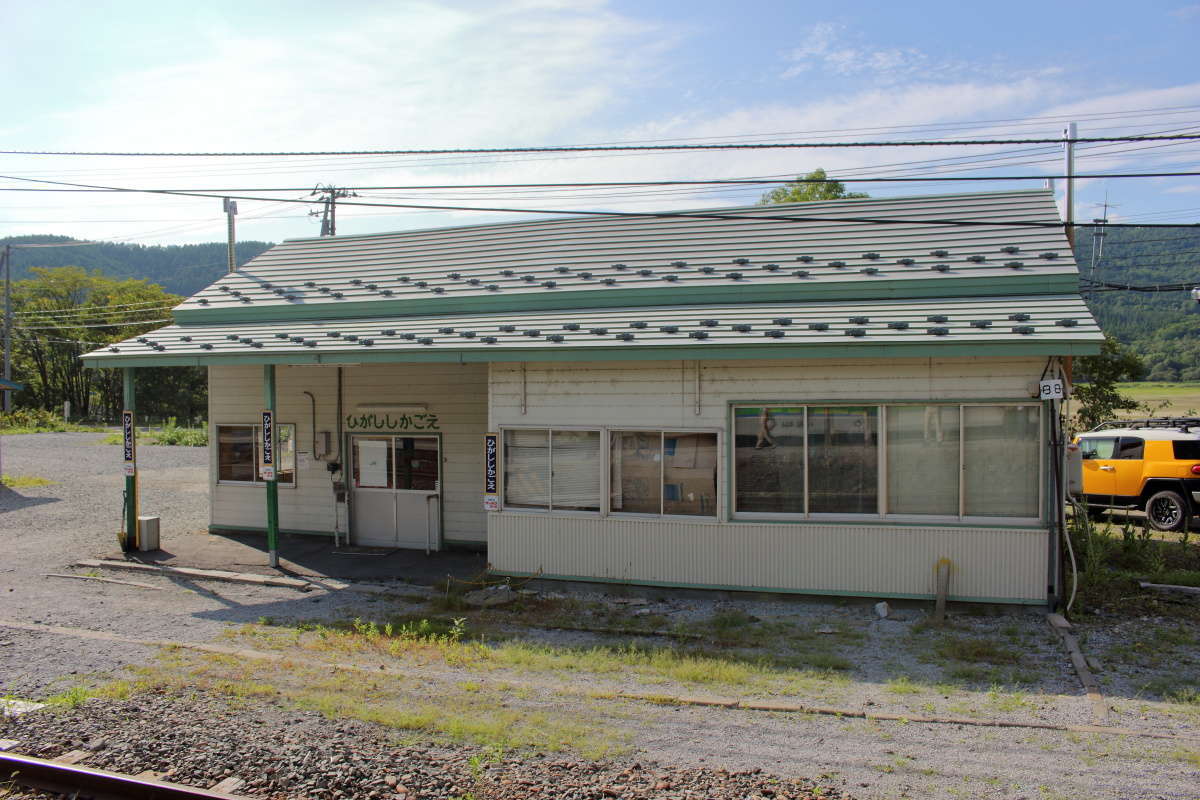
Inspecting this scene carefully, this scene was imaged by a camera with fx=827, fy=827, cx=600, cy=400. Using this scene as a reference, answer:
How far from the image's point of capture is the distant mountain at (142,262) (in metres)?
169

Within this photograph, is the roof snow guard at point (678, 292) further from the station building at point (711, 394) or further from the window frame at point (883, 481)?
the window frame at point (883, 481)

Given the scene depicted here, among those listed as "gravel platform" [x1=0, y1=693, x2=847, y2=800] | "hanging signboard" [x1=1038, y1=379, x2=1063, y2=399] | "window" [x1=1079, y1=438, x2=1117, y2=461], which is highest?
"hanging signboard" [x1=1038, y1=379, x2=1063, y2=399]

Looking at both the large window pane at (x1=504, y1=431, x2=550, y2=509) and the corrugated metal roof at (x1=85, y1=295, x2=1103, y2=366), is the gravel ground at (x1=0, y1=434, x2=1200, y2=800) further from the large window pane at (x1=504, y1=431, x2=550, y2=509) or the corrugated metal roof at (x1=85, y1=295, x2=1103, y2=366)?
the corrugated metal roof at (x1=85, y1=295, x2=1103, y2=366)

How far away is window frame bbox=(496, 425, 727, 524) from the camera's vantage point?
11203 mm

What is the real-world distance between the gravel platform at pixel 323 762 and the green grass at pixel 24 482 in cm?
1918

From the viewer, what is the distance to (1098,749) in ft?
20.4

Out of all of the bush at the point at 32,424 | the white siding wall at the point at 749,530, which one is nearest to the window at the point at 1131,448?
the white siding wall at the point at 749,530

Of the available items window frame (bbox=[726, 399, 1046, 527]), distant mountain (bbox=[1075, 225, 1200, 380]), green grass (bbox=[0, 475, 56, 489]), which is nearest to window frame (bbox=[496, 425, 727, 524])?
window frame (bbox=[726, 399, 1046, 527])

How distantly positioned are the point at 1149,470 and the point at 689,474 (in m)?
10.6

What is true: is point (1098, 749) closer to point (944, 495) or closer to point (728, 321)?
point (944, 495)

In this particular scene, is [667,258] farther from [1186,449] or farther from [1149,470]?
[1186,449]

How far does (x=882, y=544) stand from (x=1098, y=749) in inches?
176

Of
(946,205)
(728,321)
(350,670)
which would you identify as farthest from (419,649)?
(946,205)

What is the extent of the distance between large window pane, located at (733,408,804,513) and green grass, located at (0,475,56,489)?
68.6ft
